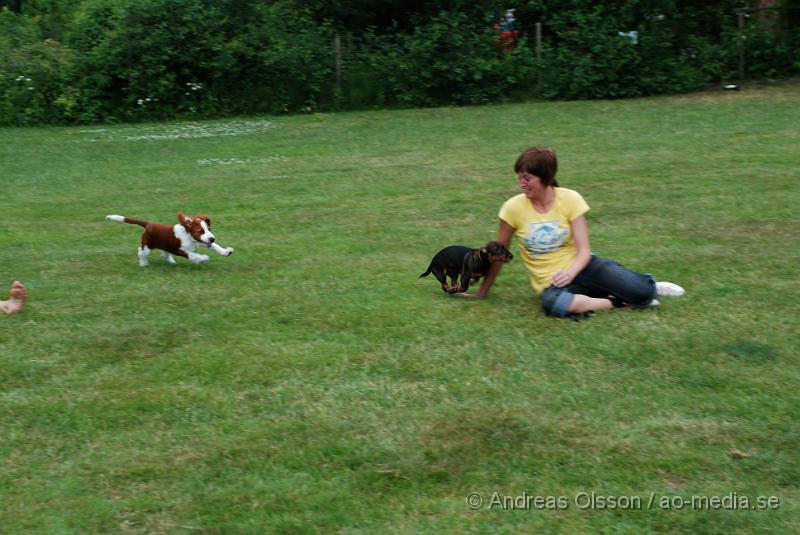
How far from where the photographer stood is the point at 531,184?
22.0 ft

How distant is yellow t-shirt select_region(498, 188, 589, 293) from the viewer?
22.4ft

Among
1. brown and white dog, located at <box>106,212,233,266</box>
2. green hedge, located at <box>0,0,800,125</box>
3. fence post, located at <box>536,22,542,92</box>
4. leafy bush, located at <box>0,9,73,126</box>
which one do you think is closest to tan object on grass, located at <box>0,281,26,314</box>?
brown and white dog, located at <box>106,212,233,266</box>

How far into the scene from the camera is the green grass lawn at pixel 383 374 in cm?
402

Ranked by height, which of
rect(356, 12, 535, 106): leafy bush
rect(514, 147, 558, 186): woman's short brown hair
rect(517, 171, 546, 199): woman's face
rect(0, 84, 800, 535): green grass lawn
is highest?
rect(356, 12, 535, 106): leafy bush

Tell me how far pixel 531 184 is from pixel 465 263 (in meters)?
0.75

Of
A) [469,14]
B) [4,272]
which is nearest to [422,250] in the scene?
[4,272]

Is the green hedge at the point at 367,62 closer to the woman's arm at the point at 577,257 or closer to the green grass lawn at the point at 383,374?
the green grass lawn at the point at 383,374

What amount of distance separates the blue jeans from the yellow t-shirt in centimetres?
19

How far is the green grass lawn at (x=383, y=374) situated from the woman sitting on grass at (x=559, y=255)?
0.71ft

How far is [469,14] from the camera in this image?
982 inches

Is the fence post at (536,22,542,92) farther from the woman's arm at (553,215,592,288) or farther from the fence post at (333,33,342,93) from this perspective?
the woman's arm at (553,215,592,288)

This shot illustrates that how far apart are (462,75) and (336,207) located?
13.2m

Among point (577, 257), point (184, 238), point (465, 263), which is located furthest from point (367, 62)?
point (577, 257)

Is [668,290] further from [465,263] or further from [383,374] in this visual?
[383,374]
